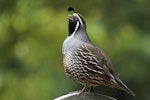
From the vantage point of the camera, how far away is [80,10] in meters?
7.93

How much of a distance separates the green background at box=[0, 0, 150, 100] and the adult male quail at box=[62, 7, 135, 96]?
2.41m

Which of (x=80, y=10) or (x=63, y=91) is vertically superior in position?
(x=80, y=10)

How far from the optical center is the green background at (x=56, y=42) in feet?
24.5

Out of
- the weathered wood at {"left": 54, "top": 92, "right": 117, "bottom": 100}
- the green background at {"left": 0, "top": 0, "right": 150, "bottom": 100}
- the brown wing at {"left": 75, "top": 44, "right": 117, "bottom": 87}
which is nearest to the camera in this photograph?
the weathered wood at {"left": 54, "top": 92, "right": 117, "bottom": 100}

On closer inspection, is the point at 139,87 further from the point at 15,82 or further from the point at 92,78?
the point at 92,78

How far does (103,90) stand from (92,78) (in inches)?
117

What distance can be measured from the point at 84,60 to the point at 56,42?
274 cm

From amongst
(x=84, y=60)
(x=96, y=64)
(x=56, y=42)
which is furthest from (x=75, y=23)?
(x=56, y=42)

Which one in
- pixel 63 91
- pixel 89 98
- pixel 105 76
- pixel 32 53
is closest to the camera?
pixel 89 98

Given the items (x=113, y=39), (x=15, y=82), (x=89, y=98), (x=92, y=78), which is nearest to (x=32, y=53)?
(x=15, y=82)

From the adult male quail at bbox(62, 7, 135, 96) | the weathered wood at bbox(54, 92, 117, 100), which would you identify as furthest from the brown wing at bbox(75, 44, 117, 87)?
the weathered wood at bbox(54, 92, 117, 100)

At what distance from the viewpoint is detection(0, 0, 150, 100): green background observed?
7.47 meters

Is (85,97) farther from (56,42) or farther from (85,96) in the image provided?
(56,42)

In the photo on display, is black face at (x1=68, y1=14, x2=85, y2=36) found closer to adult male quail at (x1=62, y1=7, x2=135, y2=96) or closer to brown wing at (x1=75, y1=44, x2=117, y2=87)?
adult male quail at (x1=62, y1=7, x2=135, y2=96)
